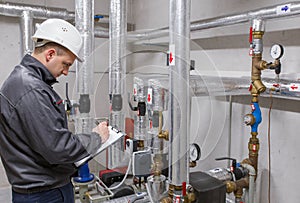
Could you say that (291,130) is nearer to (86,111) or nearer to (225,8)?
(225,8)

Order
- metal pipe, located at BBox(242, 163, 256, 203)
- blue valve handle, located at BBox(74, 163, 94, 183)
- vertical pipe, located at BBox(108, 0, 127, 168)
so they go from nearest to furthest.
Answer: vertical pipe, located at BBox(108, 0, 127, 168)
metal pipe, located at BBox(242, 163, 256, 203)
blue valve handle, located at BBox(74, 163, 94, 183)

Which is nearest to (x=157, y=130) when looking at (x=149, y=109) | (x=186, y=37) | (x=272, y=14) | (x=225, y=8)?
(x=149, y=109)

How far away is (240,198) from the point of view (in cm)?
154

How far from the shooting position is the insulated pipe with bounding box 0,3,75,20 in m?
2.31

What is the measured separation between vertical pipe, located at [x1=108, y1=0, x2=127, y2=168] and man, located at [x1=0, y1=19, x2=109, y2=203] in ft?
0.65

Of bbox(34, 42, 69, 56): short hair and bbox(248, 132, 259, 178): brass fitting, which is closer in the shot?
bbox(34, 42, 69, 56): short hair

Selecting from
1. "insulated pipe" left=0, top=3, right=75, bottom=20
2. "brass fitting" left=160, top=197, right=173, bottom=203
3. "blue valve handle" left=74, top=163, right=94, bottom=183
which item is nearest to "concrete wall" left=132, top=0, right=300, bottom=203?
"brass fitting" left=160, top=197, right=173, bottom=203

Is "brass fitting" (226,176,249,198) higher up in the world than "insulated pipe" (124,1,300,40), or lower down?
lower down

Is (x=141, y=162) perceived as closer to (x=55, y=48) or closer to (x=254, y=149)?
(x=55, y=48)

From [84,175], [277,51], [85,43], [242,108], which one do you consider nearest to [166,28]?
[85,43]

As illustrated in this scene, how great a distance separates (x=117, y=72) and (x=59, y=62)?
511mm

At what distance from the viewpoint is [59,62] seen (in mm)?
1013

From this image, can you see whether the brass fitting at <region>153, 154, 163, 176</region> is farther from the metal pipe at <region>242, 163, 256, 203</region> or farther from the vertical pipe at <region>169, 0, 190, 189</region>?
the metal pipe at <region>242, 163, 256, 203</region>

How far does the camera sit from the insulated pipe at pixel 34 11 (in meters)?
2.31
